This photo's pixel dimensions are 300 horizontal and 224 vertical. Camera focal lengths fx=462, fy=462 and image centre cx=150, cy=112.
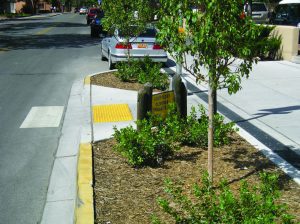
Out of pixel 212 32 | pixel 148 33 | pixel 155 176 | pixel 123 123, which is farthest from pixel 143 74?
pixel 212 32

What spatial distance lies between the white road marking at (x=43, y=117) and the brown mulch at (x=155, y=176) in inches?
83.4

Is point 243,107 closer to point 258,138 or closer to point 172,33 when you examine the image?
point 258,138

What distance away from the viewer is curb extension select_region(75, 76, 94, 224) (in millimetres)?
4863

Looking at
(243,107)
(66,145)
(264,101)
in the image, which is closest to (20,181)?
(66,145)

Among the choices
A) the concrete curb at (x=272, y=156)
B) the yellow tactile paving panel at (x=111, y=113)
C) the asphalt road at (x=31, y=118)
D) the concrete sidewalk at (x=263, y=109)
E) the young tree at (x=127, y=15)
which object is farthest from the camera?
the young tree at (x=127, y=15)

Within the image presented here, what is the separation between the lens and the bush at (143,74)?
12305 mm

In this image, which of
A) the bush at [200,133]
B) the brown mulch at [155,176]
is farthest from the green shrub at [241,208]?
the bush at [200,133]

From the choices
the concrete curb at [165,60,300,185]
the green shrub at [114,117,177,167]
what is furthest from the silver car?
the green shrub at [114,117,177,167]

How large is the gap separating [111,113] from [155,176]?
4.13 m

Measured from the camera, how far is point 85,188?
18.3ft

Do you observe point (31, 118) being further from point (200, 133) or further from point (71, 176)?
point (200, 133)

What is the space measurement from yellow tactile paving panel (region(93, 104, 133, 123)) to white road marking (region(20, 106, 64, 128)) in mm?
801

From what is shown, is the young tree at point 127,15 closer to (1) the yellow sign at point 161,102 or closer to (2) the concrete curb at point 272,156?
(2) the concrete curb at point 272,156

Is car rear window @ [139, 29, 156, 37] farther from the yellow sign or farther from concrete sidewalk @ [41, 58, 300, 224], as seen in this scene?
the yellow sign
